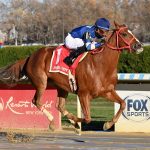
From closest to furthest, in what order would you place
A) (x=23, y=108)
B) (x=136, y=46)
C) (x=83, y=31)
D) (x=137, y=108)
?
(x=136, y=46) < (x=83, y=31) < (x=137, y=108) < (x=23, y=108)

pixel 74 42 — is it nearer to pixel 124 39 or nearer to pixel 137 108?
pixel 124 39

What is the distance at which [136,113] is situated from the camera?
1385 cm

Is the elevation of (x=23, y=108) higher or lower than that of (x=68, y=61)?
lower

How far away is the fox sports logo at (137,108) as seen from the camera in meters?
13.8

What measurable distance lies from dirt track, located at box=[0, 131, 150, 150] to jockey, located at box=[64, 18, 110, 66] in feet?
5.59

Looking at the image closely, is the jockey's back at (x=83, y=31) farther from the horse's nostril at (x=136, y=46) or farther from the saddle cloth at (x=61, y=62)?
the horse's nostril at (x=136, y=46)

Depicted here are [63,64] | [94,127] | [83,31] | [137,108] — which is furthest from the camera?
[94,127]

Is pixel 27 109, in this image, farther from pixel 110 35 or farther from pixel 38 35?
pixel 38 35

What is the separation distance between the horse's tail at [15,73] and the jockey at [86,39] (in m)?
1.45

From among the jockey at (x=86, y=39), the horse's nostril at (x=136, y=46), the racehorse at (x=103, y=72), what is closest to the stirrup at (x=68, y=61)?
the jockey at (x=86, y=39)

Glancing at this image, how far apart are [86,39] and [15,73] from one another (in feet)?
7.10

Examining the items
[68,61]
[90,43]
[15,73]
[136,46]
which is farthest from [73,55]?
[15,73]

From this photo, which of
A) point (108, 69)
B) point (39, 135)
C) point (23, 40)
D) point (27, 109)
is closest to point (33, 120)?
point (27, 109)

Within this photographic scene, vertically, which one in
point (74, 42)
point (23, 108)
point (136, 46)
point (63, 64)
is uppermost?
point (74, 42)
